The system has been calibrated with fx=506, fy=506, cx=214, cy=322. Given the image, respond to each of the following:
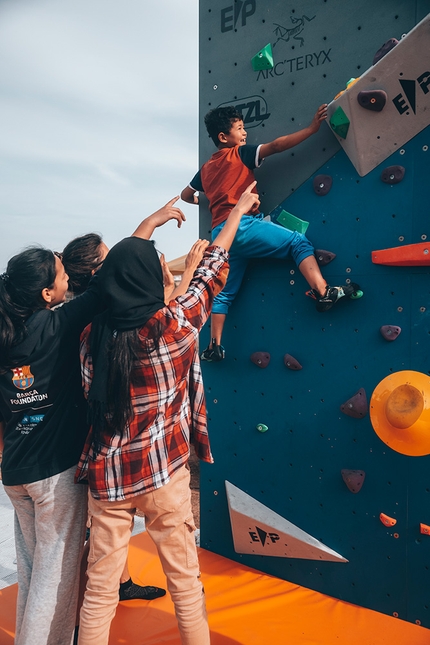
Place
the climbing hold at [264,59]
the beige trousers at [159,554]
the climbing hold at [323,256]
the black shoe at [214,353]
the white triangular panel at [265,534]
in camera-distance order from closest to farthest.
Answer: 1. the beige trousers at [159,554]
2. the climbing hold at [323,256]
3. the white triangular panel at [265,534]
4. the climbing hold at [264,59]
5. the black shoe at [214,353]

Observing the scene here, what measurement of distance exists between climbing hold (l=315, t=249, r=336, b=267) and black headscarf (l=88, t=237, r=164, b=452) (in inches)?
47.5

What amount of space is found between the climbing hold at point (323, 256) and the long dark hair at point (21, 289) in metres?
1.41

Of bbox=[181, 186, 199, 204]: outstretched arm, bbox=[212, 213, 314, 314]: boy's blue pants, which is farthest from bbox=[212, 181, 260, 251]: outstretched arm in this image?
bbox=[181, 186, 199, 204]: outstretched arm

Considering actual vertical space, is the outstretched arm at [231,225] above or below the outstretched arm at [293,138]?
below

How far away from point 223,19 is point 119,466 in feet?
9.03

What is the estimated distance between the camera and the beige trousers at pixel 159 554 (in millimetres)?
1881

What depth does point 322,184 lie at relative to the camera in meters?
2.72

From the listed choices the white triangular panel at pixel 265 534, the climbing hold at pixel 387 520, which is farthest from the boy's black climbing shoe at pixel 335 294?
the white triangular panel at pixel 265 534

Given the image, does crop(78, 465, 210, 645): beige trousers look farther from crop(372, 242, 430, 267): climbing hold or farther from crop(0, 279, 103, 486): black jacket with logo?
crop(372, 242, 430, 267): climbing hold

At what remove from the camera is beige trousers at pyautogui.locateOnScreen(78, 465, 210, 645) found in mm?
1881

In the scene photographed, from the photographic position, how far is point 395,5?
244 cm

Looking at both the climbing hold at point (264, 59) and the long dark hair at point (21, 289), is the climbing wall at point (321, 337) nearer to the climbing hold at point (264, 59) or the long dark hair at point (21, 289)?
the climbing hold at point (264, 59)

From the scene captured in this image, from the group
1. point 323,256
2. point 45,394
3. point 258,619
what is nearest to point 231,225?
point 323,256

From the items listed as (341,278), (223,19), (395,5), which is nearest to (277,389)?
(341,278)
